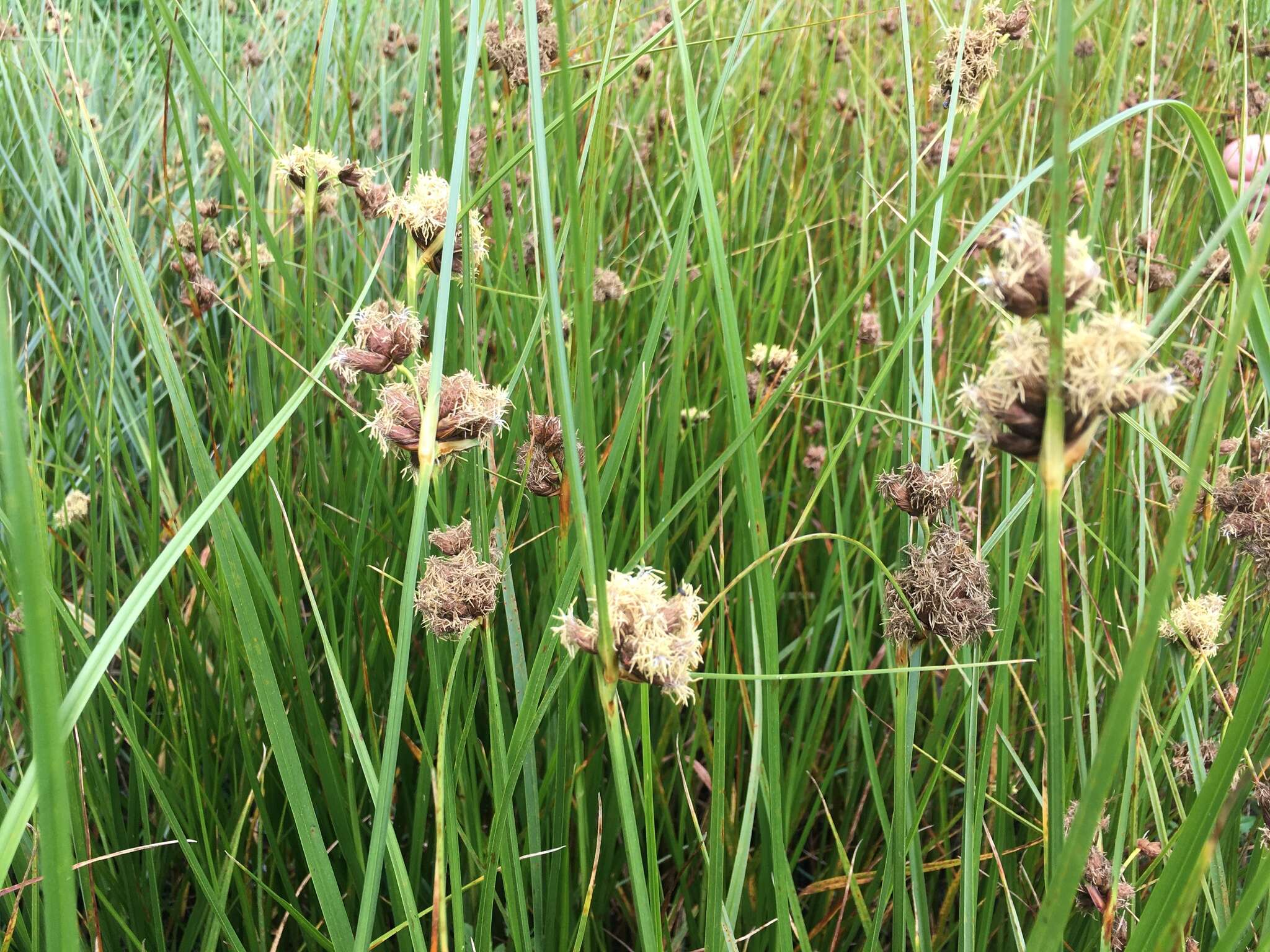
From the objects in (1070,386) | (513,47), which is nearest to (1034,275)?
(1070,386)

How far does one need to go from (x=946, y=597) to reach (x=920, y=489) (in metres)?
0.10

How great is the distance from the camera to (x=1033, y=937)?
15.7 inches

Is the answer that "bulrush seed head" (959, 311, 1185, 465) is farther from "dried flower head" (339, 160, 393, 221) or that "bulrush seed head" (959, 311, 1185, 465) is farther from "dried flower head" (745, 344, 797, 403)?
"dried flower head" (745, 344, 797, 403)

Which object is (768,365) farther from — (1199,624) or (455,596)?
(455,596)

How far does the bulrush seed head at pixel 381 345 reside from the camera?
64 centimetres

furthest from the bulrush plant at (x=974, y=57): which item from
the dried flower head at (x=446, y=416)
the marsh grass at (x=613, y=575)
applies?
the dried flower head at (x=446, y=416)

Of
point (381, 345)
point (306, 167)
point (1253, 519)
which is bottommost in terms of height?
point (1253, 519)

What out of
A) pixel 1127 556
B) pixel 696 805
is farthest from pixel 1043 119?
pixel 696 805

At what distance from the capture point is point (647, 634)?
47 cm

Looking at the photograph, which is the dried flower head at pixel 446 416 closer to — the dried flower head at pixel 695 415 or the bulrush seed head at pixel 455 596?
the bulrush seed head at pixel 455 596

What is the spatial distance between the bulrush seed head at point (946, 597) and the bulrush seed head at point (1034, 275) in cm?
29

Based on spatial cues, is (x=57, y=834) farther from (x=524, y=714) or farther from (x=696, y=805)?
(x=696, y=805)

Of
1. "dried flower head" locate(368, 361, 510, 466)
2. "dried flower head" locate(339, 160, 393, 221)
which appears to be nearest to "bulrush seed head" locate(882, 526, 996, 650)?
"dried flower head" locate(368, 361, 510, 466)

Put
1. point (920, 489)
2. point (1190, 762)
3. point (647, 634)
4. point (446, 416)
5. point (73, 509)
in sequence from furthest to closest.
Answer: point (73, 509) → point (1190, 762) → point (920, 489) → point (446, 416) → point (647, 634)
